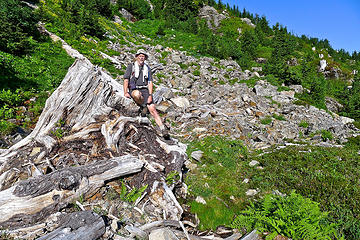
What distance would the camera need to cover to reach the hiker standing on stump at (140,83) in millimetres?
6688

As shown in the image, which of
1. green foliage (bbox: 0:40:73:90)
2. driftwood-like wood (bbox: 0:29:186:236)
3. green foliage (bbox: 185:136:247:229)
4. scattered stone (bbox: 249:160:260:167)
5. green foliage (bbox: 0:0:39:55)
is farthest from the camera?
green foliage (bbox: 0:0:39:55)

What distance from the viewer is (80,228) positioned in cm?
308

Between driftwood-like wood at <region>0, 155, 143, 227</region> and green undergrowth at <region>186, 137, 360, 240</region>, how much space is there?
2.44 metres

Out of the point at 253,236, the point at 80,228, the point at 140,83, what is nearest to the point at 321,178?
the point at 253,236

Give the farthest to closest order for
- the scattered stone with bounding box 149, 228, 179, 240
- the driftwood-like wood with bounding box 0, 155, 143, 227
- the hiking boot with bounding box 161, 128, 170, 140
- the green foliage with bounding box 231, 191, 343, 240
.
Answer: the hiking boot with bounding box 161, 128, 170, 140, the driftwood-like wood with bounding box 0, 155, 143, 227, the scattered stone with bounding box 149, 228, 179, 240, the green foliage with bounding box 231, 191, 343, 240

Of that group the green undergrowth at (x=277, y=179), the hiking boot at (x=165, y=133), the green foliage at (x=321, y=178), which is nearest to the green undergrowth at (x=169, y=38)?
the green undergrowth at (x=277, y=179)

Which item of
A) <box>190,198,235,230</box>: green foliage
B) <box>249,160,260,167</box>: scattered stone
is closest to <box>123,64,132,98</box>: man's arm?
<box>190,198,235,230</box>: green foliage

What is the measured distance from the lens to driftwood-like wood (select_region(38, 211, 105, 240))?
2945 mm

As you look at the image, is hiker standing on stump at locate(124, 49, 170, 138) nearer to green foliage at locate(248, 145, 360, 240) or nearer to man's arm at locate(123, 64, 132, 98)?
man's arm at locate(123, 64, 132, 98)

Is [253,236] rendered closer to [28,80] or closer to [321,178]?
[321,178]

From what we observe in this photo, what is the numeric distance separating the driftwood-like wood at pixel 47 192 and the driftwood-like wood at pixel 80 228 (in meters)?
0.56

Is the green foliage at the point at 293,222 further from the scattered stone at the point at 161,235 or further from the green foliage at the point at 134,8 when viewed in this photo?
the green foliage at the point at 134,8

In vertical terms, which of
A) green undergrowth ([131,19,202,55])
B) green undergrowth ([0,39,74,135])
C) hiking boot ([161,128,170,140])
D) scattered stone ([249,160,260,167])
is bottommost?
green undergrowth ([0,39,74,135])

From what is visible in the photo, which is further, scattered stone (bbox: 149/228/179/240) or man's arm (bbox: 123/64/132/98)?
man's arm (bbox: 123/64/132/98)
